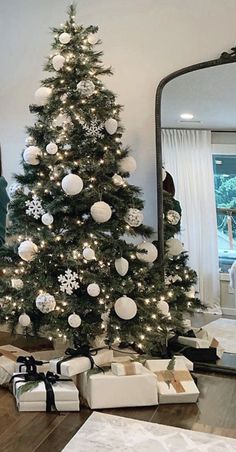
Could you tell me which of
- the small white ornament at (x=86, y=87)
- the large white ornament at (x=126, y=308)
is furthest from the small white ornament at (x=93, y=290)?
the small white ornament at (x=86, y=87)

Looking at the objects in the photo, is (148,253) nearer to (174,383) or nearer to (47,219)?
(47,219)

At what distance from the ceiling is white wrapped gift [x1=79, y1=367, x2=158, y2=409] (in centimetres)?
151

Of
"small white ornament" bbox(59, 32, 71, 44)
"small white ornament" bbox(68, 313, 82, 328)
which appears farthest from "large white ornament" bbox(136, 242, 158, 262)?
"small white ornament" bbox(59, 32, 71, 44)

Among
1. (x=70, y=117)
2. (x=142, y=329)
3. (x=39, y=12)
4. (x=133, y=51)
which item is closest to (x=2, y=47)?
(x=39, y=12)

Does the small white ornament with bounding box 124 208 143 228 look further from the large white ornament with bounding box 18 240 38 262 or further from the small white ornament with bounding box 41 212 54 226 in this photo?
the large white ornament with bounding box 18 240 38 262

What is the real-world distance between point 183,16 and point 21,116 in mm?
1351

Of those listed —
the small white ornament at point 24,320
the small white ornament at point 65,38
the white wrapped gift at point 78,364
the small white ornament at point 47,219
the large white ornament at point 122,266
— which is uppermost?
the small white ornament at point 65,38

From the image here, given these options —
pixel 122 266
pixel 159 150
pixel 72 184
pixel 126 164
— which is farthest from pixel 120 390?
pixel 159 150

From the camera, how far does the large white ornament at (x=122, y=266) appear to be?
94.1 inches

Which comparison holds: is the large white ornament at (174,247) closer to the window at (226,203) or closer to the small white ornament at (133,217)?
the window at (226,203)

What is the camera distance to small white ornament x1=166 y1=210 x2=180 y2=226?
2783 mm

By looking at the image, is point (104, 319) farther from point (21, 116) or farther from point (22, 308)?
point (21, 116)

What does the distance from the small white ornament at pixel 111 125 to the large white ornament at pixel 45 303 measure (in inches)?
37.8

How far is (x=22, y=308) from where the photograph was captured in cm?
246
